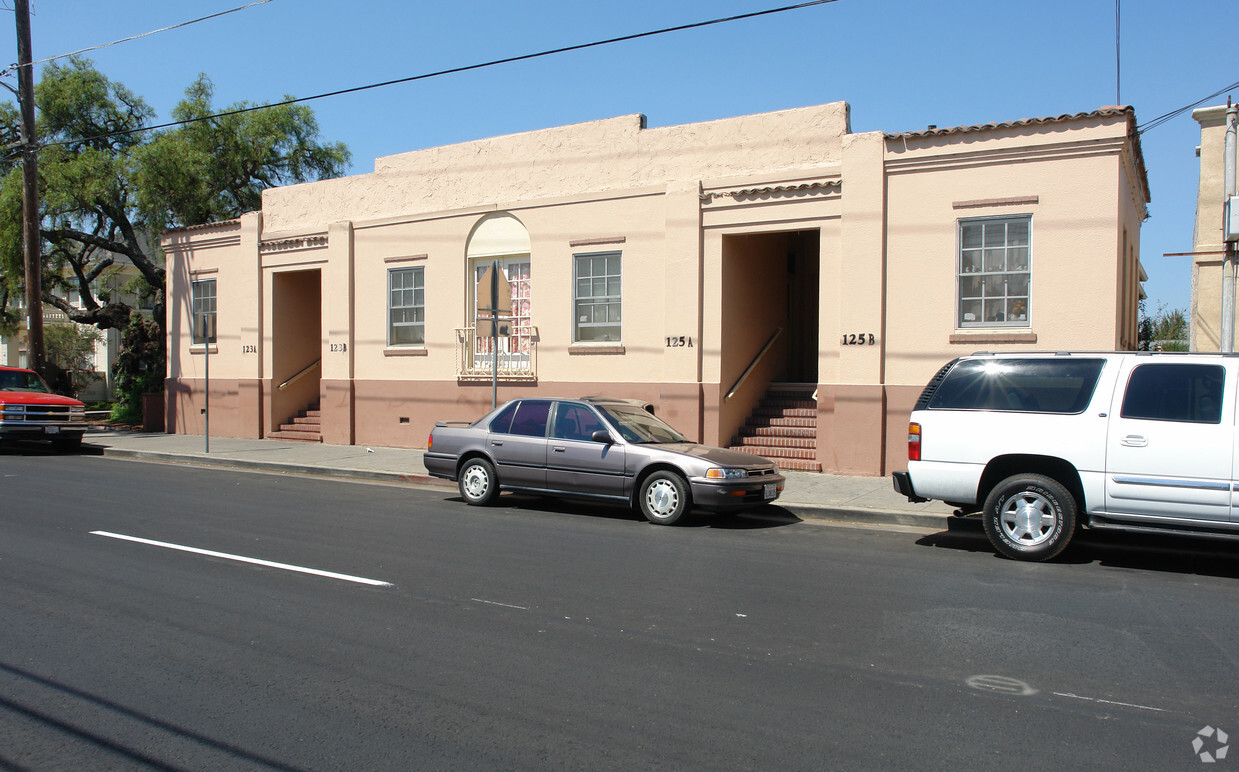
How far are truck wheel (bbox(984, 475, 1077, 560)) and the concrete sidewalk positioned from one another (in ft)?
5.92

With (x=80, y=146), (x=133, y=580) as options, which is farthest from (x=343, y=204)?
(x=133, y=580)

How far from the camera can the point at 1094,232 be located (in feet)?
41.5

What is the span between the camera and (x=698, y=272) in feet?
51.1

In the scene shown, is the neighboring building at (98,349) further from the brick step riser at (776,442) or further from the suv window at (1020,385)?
the suv window at (1020,385)

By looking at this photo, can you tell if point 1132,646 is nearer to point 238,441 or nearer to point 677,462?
point 677,462

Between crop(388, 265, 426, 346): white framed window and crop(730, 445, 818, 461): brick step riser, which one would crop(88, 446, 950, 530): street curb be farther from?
crop(388, 265, 426, 346): white framed window

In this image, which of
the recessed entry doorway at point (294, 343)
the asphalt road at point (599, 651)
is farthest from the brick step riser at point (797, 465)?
the recessed entry doorway at point (294, 343)

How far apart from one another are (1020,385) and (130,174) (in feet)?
81.6

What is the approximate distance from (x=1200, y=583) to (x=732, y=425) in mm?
8931

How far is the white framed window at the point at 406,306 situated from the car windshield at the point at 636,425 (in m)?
8.44

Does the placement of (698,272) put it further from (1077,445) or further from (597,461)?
(1077,445)

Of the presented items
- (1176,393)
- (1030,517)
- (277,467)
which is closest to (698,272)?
(1030,517)

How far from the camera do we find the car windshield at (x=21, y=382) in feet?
65.0

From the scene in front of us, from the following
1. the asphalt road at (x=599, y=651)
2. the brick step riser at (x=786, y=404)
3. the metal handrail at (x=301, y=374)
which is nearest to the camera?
the asphalt road at (x=599, y=651)
